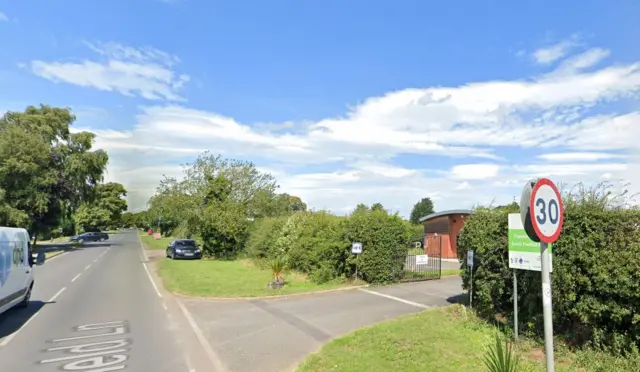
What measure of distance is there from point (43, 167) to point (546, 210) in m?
47.7

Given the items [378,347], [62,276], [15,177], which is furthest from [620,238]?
[15,177]

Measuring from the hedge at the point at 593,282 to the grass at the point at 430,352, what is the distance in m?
0.40

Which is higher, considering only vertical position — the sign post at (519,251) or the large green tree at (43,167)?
the large green tree at (43,167)

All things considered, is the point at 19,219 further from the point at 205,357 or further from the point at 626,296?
the point at 626,296

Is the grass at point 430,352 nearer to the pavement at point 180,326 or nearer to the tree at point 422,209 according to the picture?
the pavement at point 180,326

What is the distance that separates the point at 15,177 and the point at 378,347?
41007mm

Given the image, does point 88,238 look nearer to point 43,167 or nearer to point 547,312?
point 43,167

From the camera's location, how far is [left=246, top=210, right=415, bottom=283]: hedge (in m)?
16.9

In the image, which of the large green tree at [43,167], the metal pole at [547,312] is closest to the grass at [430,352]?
the metal pole at [547,312]

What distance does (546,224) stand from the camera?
409 cm

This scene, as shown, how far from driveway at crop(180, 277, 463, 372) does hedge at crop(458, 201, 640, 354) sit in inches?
149

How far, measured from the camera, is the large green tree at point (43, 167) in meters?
37.1

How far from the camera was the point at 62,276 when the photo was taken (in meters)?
21.0

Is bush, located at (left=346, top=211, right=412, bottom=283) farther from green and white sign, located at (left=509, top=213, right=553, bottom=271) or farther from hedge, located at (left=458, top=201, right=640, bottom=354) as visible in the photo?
green and white sign, located at (left=509, top=213, right=553, bottom=271)
